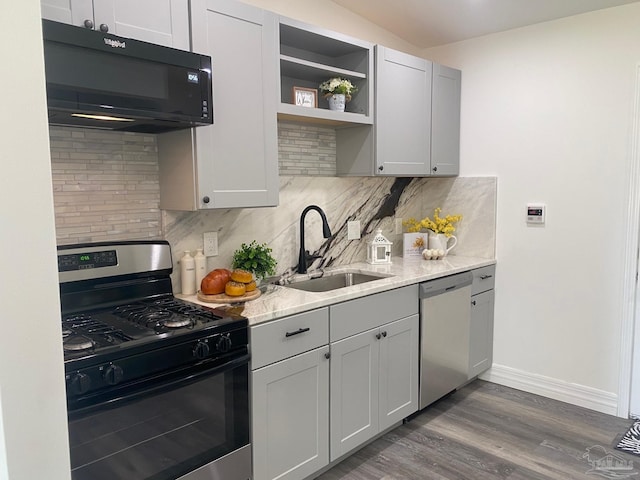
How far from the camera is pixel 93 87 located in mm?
1587

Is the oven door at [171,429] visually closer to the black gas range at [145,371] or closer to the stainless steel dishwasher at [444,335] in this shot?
the black gas range at [145,371]

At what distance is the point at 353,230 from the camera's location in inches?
131

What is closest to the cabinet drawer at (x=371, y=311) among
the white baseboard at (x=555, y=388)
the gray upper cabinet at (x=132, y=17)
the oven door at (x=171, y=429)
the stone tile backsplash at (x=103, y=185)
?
the oven door at (x=171, y=429)

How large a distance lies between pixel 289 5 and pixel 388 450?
2.58 metres

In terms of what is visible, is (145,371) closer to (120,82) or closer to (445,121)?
(120,82)

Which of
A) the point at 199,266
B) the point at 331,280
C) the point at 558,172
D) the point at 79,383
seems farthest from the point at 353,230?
the point at 79,383

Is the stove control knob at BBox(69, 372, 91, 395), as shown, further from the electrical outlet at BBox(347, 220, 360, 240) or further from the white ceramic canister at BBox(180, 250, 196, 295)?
the electrical outlet at BBox(347, 220, 360, 240)

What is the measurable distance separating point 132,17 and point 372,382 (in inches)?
79.9

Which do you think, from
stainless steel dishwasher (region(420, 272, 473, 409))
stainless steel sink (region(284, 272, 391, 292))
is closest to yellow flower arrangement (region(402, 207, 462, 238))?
stainless steel dishwasher (region(420, 272, 473, 409))

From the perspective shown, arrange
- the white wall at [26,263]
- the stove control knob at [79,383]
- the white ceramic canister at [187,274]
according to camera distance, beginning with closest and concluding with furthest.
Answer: the white wall at [26,263] → the stove control knob at [79,383] → the white ceramic canister at [187,274]

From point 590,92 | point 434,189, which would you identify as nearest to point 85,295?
point 434,189

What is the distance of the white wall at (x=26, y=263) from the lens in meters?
0.85

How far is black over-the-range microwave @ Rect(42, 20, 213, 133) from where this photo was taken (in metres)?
1.51

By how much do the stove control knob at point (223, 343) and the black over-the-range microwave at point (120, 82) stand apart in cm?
85
